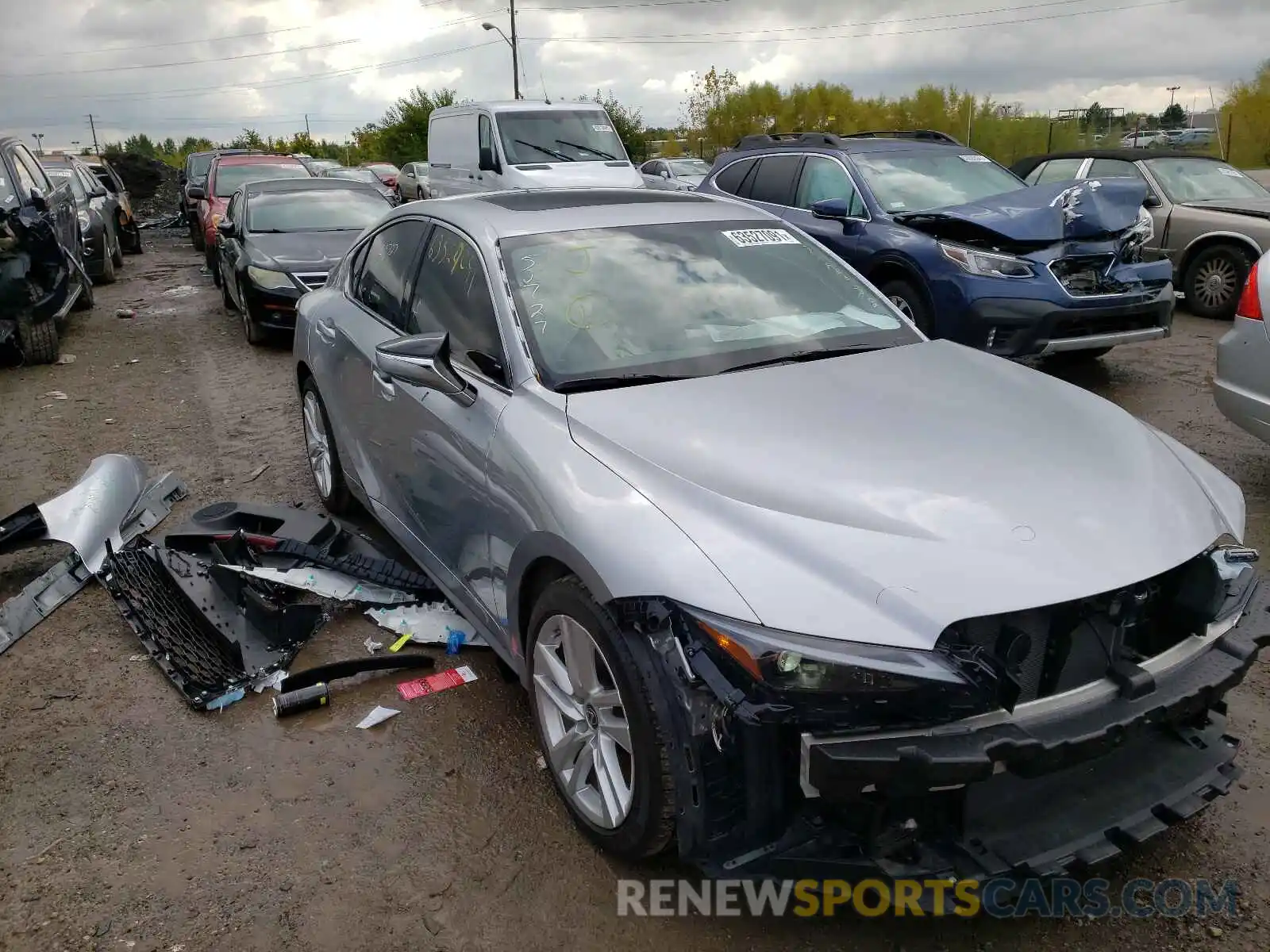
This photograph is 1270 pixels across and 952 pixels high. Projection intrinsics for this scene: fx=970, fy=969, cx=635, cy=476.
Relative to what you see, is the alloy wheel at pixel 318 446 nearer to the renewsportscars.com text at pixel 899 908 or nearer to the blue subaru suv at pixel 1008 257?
the renewsportscars.com text at pixel 899 908

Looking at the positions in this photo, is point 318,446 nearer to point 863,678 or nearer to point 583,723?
point 583,723

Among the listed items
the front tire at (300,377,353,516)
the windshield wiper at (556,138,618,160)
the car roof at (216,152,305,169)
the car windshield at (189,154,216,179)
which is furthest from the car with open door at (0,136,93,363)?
the car windshield at (189,154,216,179)

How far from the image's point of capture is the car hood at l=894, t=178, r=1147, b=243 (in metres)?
6.88

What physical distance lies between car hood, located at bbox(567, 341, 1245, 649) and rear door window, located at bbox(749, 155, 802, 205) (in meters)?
6.05

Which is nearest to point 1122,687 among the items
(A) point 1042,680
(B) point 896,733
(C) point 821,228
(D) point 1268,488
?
(A) point 1042,680

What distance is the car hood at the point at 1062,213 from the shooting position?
271 inches

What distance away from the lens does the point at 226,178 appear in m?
15.1

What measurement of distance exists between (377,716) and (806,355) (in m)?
1.98

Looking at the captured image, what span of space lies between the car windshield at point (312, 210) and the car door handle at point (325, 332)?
5.85 meters

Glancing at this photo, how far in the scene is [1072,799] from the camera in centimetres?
223

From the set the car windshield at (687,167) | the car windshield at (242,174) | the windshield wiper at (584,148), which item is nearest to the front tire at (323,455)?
the windshield wiper at (584,148)

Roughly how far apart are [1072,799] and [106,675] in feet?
11.4

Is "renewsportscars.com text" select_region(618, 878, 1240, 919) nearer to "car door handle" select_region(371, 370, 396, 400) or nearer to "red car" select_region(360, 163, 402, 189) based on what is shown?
"car door handle" select_region(371, 370, 396, 400)

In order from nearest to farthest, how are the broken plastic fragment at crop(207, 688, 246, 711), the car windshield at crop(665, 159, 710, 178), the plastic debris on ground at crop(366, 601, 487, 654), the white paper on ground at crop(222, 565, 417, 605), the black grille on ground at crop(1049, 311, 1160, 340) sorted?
the broken plastic fragment at crop(207, 688, 246, 711)
the plastic debris on ground at crop(366, 601, 487, 654)
the white paper on ground at crop(222, 565, 417, 605)
the black grille on ground at crop(1049, 311, 1160, 340)
the car windshield at crop(665, 159, 710, 178)
